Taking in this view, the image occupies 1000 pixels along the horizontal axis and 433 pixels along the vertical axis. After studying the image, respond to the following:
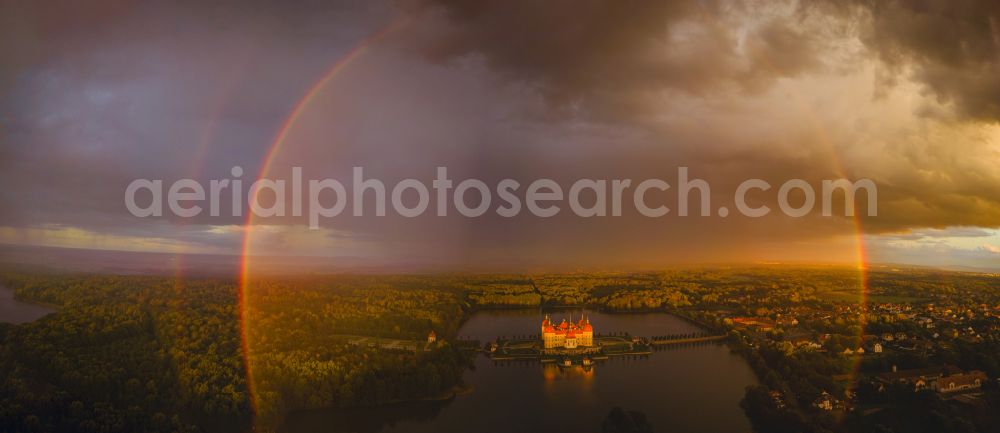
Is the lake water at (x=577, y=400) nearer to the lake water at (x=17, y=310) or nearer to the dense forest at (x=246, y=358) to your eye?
the dense forest at (x=246, y=358)

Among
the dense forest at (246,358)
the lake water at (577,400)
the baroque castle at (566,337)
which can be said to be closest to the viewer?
the dense forest at (246,358)

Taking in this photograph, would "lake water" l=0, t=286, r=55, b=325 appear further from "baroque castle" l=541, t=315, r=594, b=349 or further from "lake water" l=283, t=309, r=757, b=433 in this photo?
"baroque castle" l=541, t=315, r=594, b=349

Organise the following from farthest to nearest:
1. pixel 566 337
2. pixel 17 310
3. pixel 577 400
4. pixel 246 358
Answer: pixel 17 310 < pixel 566 337 < pixel 577 400 < pixel 246 358

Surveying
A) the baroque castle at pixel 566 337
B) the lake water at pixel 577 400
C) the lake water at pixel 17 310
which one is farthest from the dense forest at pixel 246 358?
the baroque castle at pixel 566 337

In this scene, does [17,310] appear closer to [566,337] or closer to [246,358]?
[246,358]

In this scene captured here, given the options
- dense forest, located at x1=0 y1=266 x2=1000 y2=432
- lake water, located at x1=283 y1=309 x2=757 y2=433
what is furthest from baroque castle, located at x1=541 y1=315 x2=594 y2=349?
dense forest, located at x1=0 y1=266 x2=1000 y2=432

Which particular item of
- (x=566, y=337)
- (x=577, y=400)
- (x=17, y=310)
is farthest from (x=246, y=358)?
(x=17, y=310)
